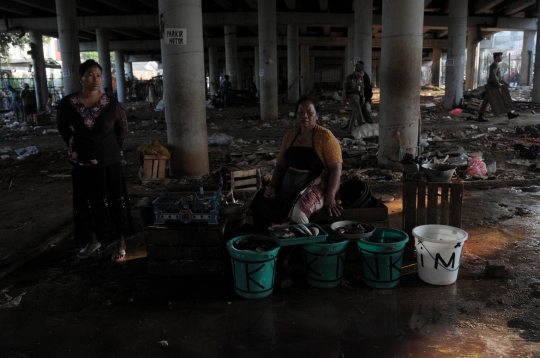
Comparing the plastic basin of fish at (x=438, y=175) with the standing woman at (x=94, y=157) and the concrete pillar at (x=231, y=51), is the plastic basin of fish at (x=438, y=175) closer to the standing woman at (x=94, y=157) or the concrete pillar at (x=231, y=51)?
the standing woman at (x=94, y=157)

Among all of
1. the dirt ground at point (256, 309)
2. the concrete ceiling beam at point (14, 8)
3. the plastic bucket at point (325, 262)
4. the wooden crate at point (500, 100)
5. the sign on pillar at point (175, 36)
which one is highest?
the concrete ceiling beam at point (14, 8)

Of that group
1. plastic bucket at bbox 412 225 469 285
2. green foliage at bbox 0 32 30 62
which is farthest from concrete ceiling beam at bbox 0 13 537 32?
plastic bucket at bbox 412 225 469 285

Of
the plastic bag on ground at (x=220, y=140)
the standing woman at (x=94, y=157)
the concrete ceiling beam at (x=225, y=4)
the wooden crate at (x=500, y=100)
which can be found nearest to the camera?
the standing woman at (x=94, y=157)

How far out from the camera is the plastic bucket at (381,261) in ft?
12.4

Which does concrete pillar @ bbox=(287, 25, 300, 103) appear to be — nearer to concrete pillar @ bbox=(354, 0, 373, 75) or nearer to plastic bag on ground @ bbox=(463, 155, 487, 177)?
concrete pillar @ bbox=(354, 0, 373, 75)

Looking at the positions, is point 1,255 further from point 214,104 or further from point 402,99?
point 214,104

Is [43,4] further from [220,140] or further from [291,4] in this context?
[220,140]

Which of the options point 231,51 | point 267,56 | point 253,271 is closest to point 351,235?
point 253,271

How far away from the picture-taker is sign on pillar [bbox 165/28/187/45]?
7.78m

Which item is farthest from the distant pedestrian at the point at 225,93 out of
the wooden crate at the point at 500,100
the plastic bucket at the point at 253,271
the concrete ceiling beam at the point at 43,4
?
the plastic bucket at the point at 253,271

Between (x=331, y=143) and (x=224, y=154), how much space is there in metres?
6.65

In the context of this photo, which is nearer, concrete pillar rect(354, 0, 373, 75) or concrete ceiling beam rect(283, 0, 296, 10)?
concrete pillar rect(354, 0, 373, 75)

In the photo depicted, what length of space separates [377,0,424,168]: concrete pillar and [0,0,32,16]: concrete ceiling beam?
21.1 meters

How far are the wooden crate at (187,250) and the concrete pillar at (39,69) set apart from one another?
24139mm
